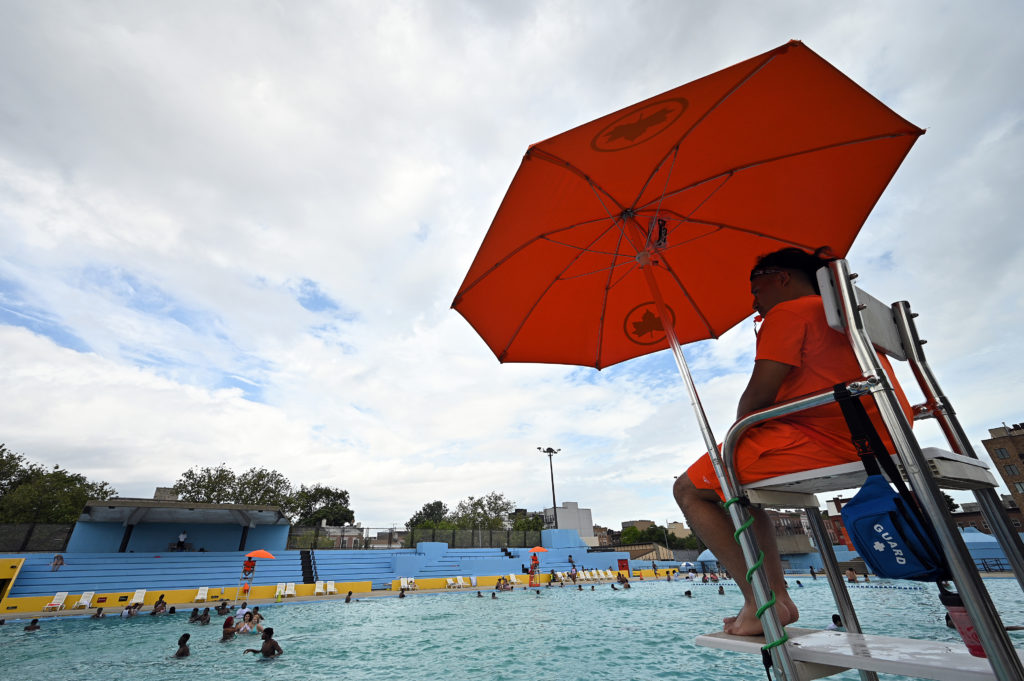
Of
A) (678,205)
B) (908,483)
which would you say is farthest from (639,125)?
(908,483)

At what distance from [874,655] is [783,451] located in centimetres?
63

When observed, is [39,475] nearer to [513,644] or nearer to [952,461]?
[513,644]

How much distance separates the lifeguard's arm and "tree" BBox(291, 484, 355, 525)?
65299mm

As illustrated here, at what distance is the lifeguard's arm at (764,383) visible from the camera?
1.67 m

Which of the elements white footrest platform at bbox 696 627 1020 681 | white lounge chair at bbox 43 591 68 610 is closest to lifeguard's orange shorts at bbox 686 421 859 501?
white footrest platform at bbox 696 627 1020 681

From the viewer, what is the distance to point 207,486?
4503cm

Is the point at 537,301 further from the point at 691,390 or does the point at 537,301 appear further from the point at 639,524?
the point at 639,524

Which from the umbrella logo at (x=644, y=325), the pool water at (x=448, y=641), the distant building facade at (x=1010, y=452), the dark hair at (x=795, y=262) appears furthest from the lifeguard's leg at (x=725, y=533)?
the distant building facade at (x=1010, y=452)

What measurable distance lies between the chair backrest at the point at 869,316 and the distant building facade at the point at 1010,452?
59.3 metres

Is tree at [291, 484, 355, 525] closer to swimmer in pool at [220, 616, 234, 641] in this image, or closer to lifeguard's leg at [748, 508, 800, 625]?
swimmer in pool at [220, 616, 234, 641]

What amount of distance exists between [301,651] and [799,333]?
546 inches

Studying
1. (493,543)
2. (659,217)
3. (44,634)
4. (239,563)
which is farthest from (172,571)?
(659,217)

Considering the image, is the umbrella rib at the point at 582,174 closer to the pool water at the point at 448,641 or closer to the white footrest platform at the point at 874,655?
the white footrest platform at the point at 874,655

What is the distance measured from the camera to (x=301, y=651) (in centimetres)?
1112
